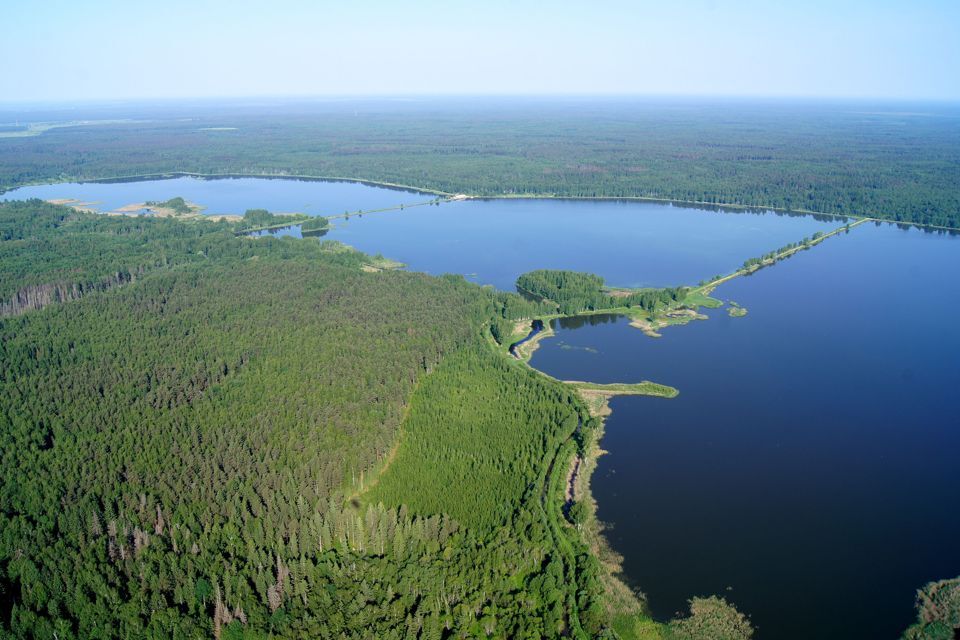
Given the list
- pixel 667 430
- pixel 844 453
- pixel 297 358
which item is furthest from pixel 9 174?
pixel 844 453

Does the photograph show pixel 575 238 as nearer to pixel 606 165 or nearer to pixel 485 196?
pixel 485 196

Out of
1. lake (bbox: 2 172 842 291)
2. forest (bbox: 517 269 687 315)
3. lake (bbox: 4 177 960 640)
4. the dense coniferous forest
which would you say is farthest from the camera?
the dense coniferous forest

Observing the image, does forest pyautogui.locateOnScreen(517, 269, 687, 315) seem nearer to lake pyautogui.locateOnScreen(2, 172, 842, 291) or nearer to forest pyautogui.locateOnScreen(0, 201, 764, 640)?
lake pyautogui.locateOnScreen(2, 172, 842, 291)

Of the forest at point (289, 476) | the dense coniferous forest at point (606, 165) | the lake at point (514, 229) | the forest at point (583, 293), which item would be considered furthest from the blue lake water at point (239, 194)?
the forest at point (289, 476)

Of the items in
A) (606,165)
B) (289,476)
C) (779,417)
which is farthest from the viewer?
(606,165)

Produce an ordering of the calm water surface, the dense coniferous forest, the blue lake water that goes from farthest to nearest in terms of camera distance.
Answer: the dense coniferous forest → the blue lake water → the calm water surface

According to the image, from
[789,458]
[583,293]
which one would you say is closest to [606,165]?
[583,293]

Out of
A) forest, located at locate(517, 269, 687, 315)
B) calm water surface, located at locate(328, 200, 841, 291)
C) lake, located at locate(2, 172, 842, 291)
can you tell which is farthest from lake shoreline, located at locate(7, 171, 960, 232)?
forest, located at locate(517, 269, 687, 315)
